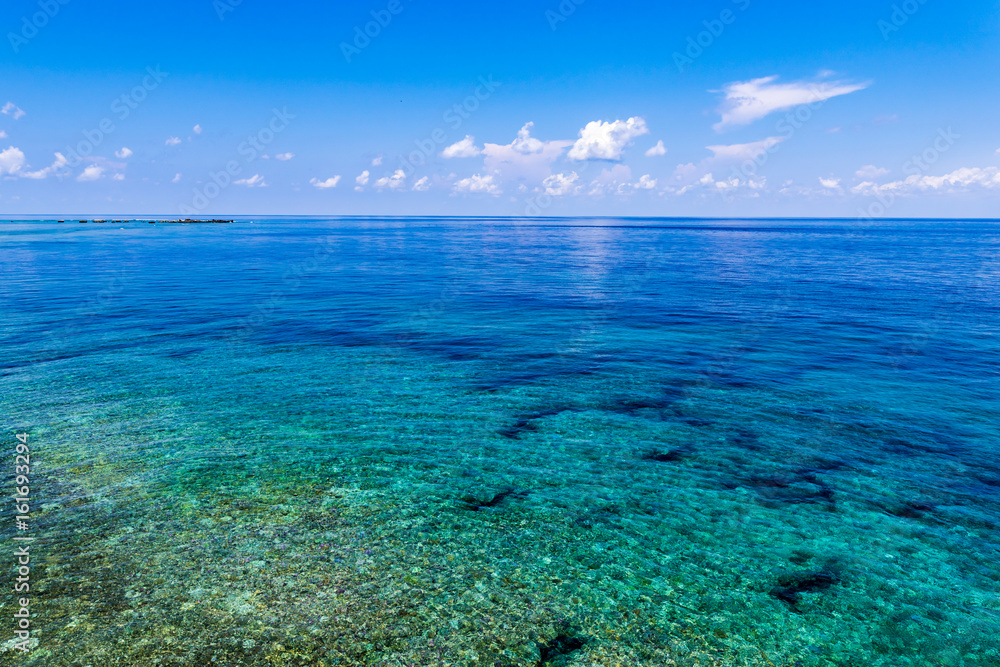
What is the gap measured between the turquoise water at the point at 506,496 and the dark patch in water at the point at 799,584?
64 millimetres

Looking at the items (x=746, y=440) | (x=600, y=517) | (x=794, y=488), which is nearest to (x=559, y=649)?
(x=600, y=517)

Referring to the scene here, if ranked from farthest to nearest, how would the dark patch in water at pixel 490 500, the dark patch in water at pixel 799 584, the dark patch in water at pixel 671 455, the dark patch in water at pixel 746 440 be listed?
the dark patch in water at pixel 746 440 < the dark patch in water at pixel 671 455 < the dark patch in water at pixel 490 500 < the dark patch in water at pixel 799 584

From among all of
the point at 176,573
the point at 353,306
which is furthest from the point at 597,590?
the point at 353,306

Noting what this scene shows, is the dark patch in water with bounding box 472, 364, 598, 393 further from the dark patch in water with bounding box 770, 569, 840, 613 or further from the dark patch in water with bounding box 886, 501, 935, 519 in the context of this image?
the dark patch in water with bounding box 770, 569, 840, 613

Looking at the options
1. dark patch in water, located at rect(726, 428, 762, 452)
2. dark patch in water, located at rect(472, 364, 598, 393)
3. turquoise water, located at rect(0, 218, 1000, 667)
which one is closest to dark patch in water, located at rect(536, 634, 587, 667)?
turquoise water, located at rect(0, 218, 1000, 667)

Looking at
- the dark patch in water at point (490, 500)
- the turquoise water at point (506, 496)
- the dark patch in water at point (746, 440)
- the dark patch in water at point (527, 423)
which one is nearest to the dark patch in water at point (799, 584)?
the turquoise water at point (506, 496)

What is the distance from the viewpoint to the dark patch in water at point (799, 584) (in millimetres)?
9578

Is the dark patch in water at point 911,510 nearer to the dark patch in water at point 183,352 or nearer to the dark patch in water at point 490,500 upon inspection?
the dark patch in water at point 490,500

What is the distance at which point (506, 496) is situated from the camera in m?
12.8

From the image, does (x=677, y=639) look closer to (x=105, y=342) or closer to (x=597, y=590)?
(x=597, y=590)

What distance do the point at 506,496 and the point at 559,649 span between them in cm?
477

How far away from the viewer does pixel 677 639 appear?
847 cm

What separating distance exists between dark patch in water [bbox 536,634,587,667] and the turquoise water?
0.04 metres

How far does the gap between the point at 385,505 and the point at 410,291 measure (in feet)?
121
